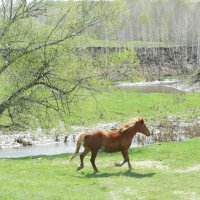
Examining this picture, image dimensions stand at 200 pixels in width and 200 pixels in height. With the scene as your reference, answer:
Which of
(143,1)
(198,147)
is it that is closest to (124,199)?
(198,147)

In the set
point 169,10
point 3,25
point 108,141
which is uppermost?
point 169,10

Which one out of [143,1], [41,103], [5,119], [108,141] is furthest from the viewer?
[143,1]

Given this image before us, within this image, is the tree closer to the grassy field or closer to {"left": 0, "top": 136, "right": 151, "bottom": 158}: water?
{"left": 0, "top": 136, "right": 151, "bottom": 158}: water

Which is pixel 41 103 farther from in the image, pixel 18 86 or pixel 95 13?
pixel 95 13

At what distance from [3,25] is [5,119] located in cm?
1058

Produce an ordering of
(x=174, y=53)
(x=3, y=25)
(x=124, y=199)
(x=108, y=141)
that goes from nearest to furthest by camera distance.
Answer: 1. (x=124, y=199)
2. (x=108, y=141)
3. (x=3, y=25)
4. (x=174, y=53)

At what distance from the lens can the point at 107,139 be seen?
15.8 meters

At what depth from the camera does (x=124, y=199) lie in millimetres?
12133

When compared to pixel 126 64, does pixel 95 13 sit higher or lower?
higher

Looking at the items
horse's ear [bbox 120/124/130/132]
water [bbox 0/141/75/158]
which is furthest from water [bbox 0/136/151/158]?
horse's ear [bbox 120/124/130/132]

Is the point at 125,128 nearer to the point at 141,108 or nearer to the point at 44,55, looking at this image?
the point at 44,55

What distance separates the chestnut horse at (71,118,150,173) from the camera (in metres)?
15.5

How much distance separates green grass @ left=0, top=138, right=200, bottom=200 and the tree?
12.9 feet

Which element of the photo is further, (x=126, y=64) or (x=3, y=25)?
(x=126, y=64)
